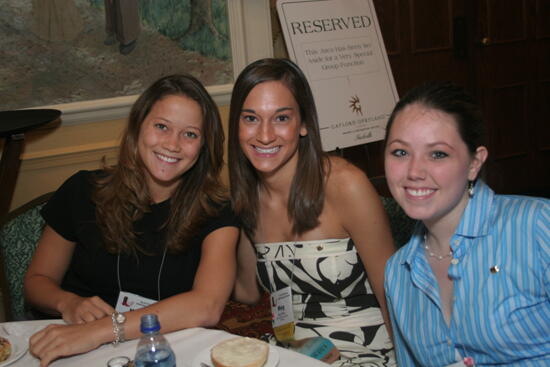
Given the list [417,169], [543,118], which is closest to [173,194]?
[417,169]

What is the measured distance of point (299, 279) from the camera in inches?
91.4

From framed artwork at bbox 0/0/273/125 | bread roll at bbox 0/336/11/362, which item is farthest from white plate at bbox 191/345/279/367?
framed artwork at bbox 0/0/273/125

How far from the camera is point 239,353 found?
151cm

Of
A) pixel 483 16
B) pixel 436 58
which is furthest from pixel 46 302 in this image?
pixel 483 16

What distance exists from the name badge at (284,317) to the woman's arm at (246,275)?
34cm

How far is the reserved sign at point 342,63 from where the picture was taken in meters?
4.27

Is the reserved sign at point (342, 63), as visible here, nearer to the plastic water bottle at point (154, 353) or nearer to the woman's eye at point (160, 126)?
the woman's eye at point (160, 126)

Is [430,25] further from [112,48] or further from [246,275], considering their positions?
[246,275]

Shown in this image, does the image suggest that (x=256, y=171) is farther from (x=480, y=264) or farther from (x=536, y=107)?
(x=536, y=107)

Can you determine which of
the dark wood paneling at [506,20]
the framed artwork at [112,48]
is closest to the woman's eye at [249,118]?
the framed artwork at [112,48]

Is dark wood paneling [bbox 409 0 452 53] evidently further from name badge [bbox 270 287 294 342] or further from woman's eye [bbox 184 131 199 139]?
name badge [bbox 270 287 294 342]

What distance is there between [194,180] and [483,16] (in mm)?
4215

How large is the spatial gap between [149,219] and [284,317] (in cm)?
63

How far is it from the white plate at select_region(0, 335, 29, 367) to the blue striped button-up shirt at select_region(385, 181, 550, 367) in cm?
110
